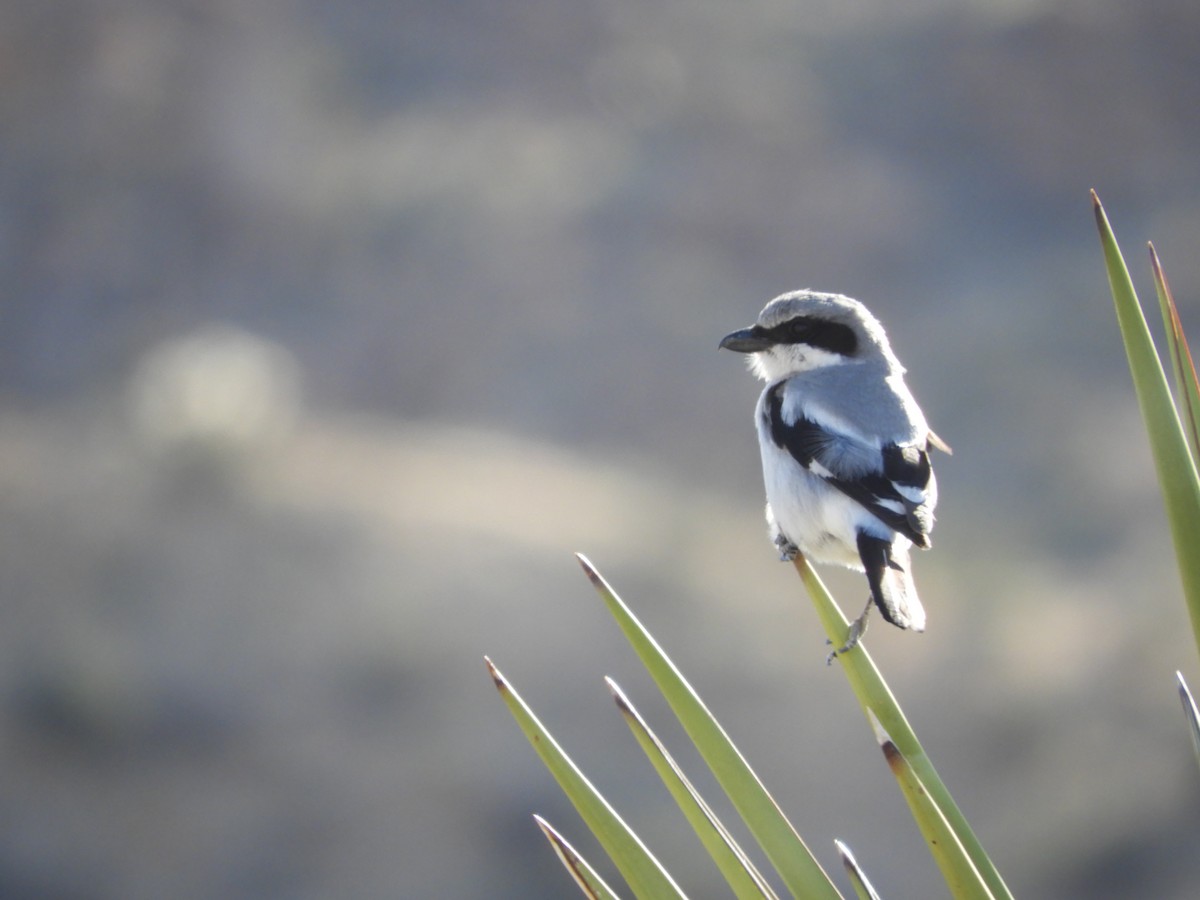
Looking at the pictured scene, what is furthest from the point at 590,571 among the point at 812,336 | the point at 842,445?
the point at 812,336

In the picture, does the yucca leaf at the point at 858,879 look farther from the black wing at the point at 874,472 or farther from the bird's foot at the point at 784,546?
the bird's foot at the point at 784,546

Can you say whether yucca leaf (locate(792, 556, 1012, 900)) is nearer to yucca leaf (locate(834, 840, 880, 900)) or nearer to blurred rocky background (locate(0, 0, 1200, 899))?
yucca leaf (locate(834, 840, 880, 900))

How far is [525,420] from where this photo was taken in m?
13.8

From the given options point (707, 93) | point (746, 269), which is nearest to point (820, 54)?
point (707, 93)

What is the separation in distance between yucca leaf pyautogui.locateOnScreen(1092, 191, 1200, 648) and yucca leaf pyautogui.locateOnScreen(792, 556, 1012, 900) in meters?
0.45

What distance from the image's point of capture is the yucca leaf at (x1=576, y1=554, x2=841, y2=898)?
1891mm

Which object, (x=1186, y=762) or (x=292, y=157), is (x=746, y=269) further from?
(x=1186, y=762)

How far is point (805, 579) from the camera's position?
241 cm

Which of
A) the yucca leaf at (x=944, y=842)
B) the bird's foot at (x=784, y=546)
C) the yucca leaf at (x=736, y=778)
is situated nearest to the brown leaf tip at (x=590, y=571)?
the yucca leaf at (x=736, y=778)

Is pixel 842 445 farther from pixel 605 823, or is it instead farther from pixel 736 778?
pixel 605 823

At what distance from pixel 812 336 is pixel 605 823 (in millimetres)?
1896

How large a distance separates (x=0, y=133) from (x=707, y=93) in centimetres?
1047

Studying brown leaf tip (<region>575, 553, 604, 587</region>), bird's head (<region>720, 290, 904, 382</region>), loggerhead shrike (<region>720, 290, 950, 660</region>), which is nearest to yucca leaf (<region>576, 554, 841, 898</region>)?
brown leaf tip (<region>575, 553, 604, 587</region>)

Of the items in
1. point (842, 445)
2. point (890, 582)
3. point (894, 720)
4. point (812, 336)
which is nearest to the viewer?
point (894, 720)
